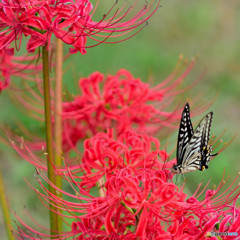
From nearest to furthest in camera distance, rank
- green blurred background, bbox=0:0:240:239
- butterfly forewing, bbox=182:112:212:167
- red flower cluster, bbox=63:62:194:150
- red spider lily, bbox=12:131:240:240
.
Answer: red spider lily, bbox=12:131:240:240
butterfly forewing, bbox=182:112:212:167
red flower cluster, bbox=63:62:194:150
green blurred background, bbox=0:0:240:239

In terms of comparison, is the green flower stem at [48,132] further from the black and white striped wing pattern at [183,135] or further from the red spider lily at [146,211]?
the black and white striped wing pattern at [183,135]

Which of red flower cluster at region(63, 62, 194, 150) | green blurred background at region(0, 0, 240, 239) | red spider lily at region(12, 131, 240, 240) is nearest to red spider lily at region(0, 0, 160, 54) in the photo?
red spider lily at region(12, 131, 240, 240)

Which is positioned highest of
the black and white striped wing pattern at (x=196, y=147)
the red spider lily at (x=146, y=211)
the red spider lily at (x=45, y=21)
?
the red spider lily at (x=45, y=21)

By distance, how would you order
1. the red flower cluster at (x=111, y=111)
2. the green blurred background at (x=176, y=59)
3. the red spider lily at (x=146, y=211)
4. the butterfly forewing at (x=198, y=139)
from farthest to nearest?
1. the green blurred background at (x=176, y=59)
2. the red flower cluster at (x=111, y=111)
3. the butterfly forewing at (x=198, y=139)
4. the red spider lily at (x=146, y=211)

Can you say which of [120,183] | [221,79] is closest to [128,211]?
[120,183]

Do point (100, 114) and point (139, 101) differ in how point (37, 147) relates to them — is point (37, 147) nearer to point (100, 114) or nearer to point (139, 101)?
point (100, 114)

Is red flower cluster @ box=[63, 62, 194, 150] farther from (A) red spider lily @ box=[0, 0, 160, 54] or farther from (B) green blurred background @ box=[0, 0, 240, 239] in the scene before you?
(A) red spider lily @ box=[0, 0, 160, 54]

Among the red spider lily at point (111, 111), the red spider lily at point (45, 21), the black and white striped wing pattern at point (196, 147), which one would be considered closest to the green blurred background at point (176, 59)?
the red spider lily at point (111, 111)
